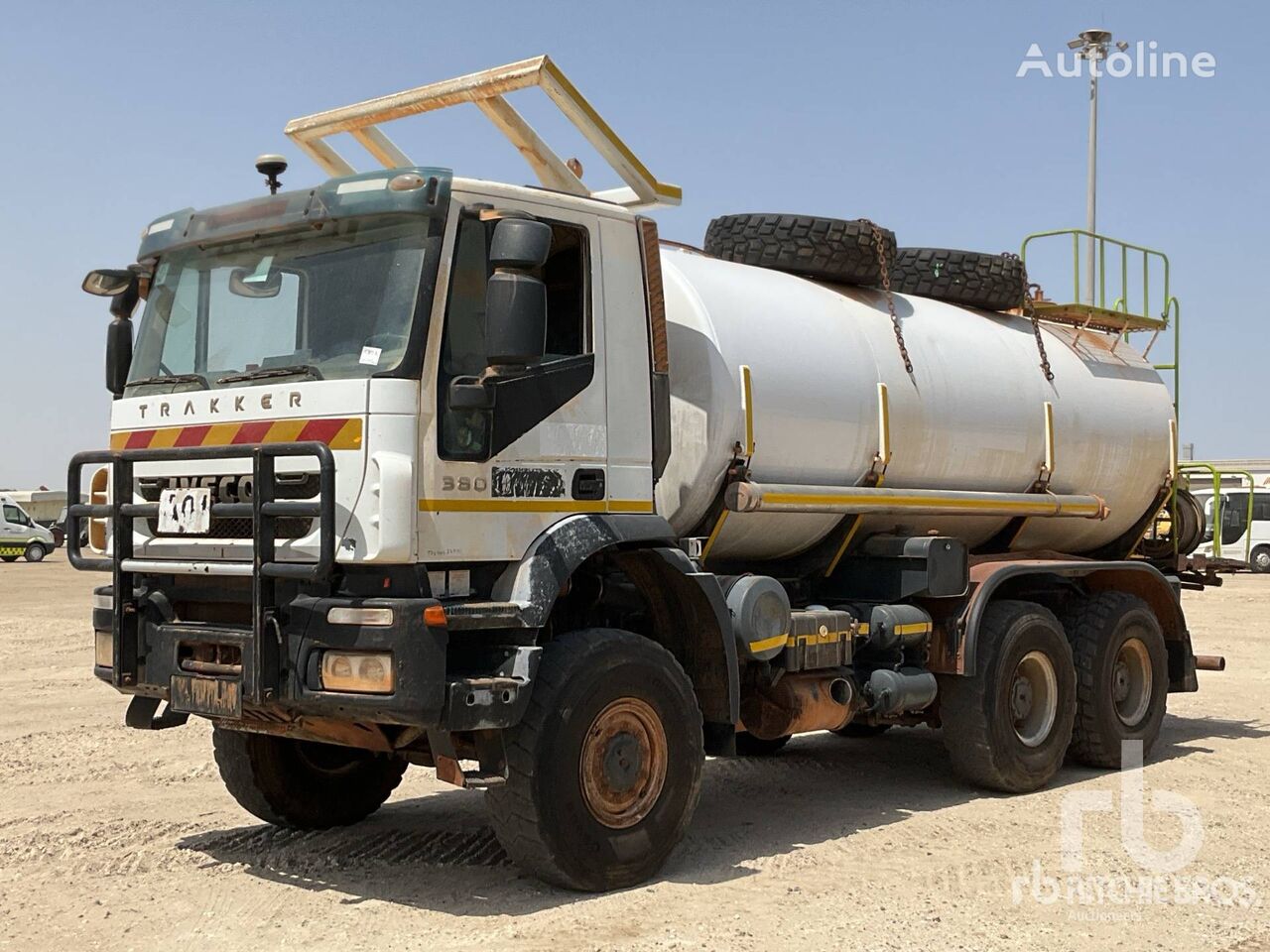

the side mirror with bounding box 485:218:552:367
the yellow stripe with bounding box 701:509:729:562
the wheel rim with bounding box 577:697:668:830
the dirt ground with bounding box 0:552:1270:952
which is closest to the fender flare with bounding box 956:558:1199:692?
the dirt ground with bounding box 0:552:1270:952

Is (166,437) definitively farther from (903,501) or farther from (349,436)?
(903,501)

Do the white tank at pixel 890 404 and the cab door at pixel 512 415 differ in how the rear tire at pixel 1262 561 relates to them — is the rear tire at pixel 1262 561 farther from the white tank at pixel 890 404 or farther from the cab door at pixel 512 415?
the cab door at pixel 512 415

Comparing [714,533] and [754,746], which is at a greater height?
[714,533]

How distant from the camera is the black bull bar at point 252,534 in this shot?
5996 millimetres

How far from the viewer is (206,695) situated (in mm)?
6316

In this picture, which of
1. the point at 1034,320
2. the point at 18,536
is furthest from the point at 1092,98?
the point at 18,536

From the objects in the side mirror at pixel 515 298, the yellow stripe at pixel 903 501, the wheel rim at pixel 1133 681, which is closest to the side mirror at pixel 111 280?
the side mirror at pixel 515 298

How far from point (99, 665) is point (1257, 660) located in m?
14.5

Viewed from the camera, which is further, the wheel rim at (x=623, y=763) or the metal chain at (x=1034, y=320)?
the metal chain at (x=1034, y=320)

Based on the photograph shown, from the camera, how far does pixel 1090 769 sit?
10398mm

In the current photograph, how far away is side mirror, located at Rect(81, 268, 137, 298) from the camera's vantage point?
7422 mm

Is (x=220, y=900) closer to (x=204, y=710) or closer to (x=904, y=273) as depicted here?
(x=204, y=710)

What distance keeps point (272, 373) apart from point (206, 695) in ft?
4.65

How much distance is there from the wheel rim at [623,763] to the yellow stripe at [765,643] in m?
0.88
